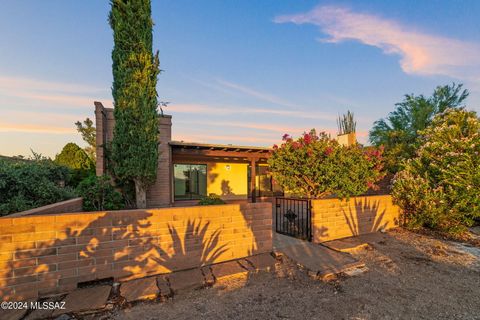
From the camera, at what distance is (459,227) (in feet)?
19.0

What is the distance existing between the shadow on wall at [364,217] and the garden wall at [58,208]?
6.19 m

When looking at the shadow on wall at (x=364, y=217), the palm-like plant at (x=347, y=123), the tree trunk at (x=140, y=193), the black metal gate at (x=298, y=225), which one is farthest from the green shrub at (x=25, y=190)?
the palm-like plant at (x=347, y=123)

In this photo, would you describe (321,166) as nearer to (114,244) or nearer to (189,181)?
(114,244)

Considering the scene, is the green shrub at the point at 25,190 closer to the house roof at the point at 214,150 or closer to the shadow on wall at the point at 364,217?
the house roof at the point at 214,150

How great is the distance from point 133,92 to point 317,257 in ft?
21.6

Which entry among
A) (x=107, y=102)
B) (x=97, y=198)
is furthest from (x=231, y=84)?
(x=97, y=198)

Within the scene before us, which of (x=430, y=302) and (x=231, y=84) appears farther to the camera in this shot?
(x=231, y=84)

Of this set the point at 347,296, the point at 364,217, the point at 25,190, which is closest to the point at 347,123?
the point at 364,217

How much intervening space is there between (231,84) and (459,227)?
9.65 m

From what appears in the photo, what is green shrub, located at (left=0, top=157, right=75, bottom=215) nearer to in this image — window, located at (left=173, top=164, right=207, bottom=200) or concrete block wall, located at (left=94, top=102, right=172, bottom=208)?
concrete block wall, located at (left=94, top=102, right=172, bottom=208)

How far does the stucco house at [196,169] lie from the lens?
26.4 ft

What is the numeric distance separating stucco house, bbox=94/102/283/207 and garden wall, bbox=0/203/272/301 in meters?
4.52

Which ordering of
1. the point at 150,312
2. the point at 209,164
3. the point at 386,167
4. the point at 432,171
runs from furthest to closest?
the point at 209,164 < the point at 386,167 < the point at 432,171 < the point at 150,312

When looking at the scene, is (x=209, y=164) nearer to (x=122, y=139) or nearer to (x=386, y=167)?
(x=122, y=139)
